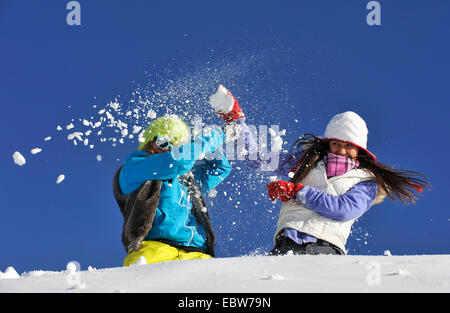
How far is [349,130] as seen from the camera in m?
4.40

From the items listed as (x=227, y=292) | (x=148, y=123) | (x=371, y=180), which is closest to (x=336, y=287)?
(x=227, y=292)

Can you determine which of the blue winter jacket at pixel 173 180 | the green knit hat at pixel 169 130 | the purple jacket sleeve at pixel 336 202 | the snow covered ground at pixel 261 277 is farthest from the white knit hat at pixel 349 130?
the snow covered ground at pixel 261 277

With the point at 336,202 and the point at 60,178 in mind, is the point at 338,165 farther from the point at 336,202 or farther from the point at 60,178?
the point at 60,178

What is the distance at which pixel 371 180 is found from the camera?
14.3 feet

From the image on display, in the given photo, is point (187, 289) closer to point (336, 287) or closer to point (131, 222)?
point (336, 287)

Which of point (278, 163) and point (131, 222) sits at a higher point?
point (278, 163)

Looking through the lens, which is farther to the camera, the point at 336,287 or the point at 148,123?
the point at 148,123

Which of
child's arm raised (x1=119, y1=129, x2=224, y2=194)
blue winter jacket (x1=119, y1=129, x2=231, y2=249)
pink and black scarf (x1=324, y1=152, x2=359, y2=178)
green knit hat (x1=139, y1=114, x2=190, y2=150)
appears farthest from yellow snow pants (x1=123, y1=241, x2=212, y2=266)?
pink and black scarf (x1=324, y1=152, x2=359, y2=178)

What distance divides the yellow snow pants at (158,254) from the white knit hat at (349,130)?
5.18 feet

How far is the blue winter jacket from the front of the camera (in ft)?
13.8

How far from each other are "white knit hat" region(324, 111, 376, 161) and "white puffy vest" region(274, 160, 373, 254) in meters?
0.27

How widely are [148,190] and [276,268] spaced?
183 centimetres
